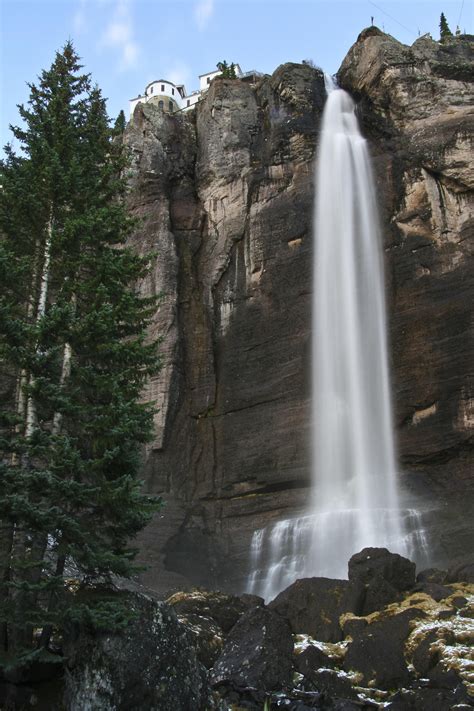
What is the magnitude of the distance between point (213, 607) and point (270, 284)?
2259cm

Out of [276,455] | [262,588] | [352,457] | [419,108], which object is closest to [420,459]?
[352,457]

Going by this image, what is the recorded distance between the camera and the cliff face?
33.3 meters

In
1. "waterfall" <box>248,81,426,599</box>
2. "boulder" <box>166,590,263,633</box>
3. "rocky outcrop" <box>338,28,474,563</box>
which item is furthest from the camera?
"rocky outcrop" <box>338,28,474,563</box>

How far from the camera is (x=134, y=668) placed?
1188 cm

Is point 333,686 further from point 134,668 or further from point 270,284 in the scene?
point 270,284

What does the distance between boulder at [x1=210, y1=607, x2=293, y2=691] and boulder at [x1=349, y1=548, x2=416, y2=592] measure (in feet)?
14.0

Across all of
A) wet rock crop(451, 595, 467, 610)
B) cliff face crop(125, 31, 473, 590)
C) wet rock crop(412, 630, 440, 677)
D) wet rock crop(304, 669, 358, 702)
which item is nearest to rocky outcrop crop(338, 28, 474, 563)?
cliff face crop(125, 31, 473, 590)

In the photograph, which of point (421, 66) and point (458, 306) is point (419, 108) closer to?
point (421, 66)

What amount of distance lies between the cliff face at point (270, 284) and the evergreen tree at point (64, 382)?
16.7 m

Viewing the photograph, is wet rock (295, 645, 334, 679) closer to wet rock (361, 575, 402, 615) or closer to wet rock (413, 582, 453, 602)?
wet rock (361, 575, 402, 615)

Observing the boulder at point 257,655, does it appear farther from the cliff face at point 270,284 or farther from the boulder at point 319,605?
the cliff face at point 270,284

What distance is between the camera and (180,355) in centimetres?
3938

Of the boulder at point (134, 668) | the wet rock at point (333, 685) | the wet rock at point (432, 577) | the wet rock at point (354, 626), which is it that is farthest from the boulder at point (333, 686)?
the wet rock at point (432, 577)

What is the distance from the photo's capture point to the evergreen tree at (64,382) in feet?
40.3
